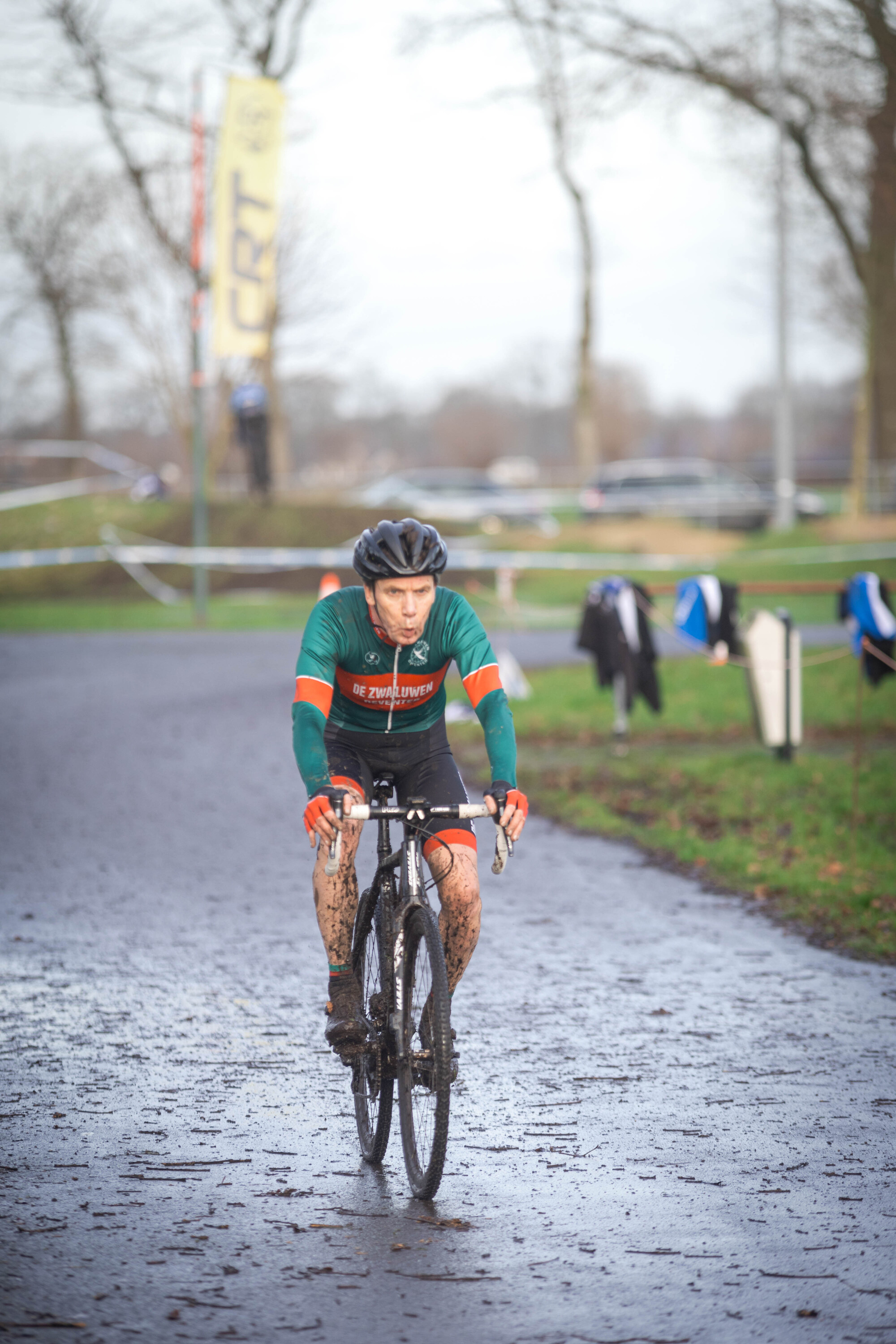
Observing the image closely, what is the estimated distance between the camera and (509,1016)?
5859 millimetres

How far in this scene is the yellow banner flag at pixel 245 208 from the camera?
21.1 m

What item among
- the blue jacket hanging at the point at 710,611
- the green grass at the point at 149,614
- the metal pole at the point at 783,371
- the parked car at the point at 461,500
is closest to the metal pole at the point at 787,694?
the blue jacket hanging at the point at 710,611

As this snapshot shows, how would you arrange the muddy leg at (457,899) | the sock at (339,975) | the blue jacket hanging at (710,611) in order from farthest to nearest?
the blue jacket hanging at (710,611)
the sock at (339,975)
the muddy leg at (457,899)

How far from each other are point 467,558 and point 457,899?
24.6 meters

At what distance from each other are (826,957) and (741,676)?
32.1ft

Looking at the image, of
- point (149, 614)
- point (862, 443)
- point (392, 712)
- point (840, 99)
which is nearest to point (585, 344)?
point (862, 443)

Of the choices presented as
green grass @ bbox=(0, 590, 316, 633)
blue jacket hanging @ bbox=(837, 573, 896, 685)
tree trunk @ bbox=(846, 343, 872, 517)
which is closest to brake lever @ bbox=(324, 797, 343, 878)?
blue jacket hanging @ bbox=(837, 573, 896, 685)

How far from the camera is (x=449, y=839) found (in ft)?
14.9

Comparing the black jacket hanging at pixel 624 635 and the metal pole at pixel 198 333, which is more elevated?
the metal pole at pixel 198 333

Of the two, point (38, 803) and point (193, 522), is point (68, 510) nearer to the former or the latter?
point (193, 522)

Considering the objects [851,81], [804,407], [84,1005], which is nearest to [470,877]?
[84,1005]

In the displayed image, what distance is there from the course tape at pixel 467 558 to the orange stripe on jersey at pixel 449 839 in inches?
863

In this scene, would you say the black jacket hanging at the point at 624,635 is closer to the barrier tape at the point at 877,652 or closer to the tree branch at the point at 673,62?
the barrier tape at the point at 877,652

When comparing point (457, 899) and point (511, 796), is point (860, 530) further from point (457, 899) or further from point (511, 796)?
point (511, 796)
